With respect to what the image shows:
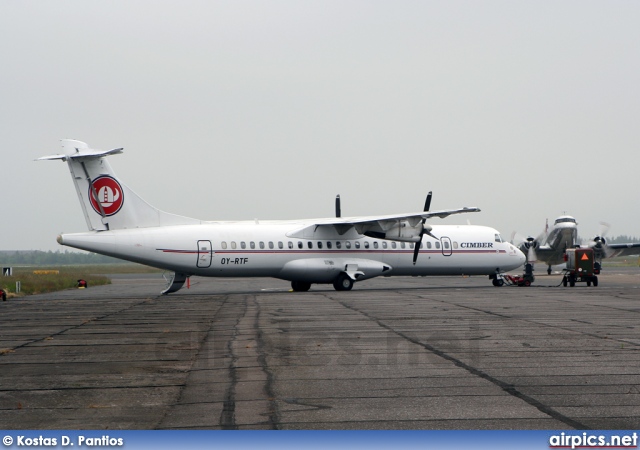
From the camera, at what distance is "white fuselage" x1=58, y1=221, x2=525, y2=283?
103ft

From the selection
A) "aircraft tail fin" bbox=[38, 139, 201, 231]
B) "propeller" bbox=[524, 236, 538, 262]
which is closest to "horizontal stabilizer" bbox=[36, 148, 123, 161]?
"aircraft tail fin" bbox=[38, 139, 201, 231]

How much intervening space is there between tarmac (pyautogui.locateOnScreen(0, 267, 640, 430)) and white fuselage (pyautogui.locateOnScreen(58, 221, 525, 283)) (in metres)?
9.39

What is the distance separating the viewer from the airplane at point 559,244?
52.4m

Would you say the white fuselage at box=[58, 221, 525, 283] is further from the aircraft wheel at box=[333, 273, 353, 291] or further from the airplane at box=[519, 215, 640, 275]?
the airplane at box=[519, 215, 640, 275]

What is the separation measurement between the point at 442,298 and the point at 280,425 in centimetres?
2184

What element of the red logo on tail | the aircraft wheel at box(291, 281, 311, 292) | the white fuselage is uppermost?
the red logo on tail

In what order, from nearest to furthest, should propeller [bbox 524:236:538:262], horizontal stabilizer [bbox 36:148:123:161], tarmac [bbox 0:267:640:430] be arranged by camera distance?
tarmac [bbox 0:267:640:430]
horizontal stabilizer [bbox 36:148:123:161]
propeller [bbox 524:236:538:262]

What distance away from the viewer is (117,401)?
30.4 feet

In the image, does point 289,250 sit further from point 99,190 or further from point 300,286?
point 99,190

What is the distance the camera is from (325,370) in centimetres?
1145

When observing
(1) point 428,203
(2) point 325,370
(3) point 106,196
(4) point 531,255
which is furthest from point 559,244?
(2) point 325,370

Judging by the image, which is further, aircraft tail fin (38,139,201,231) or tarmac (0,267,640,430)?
aircraft tail fin (38,139,201,231)

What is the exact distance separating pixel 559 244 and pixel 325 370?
45.9 m

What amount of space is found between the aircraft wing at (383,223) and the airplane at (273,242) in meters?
0.04
